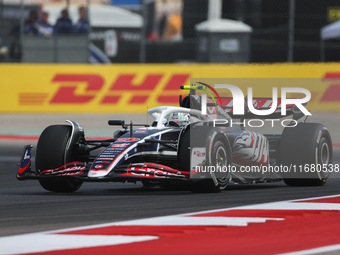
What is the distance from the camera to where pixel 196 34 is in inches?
824

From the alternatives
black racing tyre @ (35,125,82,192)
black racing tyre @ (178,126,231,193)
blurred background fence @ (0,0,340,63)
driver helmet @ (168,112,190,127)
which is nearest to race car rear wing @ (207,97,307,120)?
driver helmet @ (168,112,190,127)

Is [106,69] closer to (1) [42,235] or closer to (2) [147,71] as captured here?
(2) [147,71]

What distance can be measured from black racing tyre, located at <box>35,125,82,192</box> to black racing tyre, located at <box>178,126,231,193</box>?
127cm

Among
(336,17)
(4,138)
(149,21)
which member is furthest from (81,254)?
(149,21)

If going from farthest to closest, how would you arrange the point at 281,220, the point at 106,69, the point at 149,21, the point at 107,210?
1. the point at 149,21
2. the point at 106,69
3. the point at 107,210
4. the point at 281,220

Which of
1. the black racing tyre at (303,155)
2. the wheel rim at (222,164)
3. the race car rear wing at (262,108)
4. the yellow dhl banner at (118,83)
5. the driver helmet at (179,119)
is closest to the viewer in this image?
the wheel rim at (222,164)

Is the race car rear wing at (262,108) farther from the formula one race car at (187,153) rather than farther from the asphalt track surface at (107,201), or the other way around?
the asphalt track surface at (107,201)

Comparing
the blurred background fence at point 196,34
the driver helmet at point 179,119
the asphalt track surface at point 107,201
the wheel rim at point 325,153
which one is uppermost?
the blurred background fence at point 196,34

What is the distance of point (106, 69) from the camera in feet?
65.0

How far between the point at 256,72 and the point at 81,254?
16.6 meters

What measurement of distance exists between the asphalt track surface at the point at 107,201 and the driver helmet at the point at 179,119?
2.51 feet

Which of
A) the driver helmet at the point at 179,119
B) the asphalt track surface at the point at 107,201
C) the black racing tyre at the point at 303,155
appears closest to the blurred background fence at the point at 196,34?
the asphalt track surface at the point at 107,201

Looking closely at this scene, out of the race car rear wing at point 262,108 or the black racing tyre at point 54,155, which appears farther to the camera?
the race car rear wing at point 262,108

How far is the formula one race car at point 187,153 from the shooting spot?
260 inches
